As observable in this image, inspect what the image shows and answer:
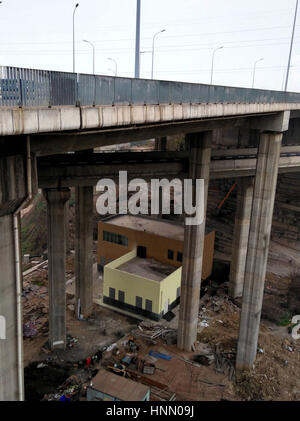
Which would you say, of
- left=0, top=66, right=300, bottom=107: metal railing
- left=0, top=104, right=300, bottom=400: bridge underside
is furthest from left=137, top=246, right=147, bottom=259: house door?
left=0, top=66, right=300, bottom=107: metal railing

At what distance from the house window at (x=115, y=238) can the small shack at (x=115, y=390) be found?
637 inches

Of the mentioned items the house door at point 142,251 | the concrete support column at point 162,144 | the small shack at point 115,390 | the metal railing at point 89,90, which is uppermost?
the metal railing at point 89,90

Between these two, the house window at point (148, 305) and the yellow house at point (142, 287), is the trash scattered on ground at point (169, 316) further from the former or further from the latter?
the house window at point (148, 305)

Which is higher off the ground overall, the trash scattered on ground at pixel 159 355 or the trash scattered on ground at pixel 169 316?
the trash scattered on ground at pixel 159 355

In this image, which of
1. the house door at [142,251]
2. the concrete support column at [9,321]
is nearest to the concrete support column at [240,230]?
the house door at [142,251]

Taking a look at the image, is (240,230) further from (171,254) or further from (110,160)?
(110,160)

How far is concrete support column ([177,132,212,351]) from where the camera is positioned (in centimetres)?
2164

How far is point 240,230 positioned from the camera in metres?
31.7

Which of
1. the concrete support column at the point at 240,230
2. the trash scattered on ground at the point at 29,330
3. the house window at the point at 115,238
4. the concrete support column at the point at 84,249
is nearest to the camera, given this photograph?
the trash scattered on ground at the point at 29,330

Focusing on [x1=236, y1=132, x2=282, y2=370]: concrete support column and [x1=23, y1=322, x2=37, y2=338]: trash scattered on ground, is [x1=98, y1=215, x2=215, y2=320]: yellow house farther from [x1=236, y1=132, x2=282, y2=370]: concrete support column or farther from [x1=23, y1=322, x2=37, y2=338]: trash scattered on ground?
[x1=236, y1=132, x2=282, y2=370]: concrete support column

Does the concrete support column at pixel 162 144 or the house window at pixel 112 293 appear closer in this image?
the house window at pixel 112 293

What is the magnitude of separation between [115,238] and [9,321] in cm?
2421

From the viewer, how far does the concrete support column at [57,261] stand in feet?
73.5

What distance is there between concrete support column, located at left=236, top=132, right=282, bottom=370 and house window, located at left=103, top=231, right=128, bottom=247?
14.1 m
